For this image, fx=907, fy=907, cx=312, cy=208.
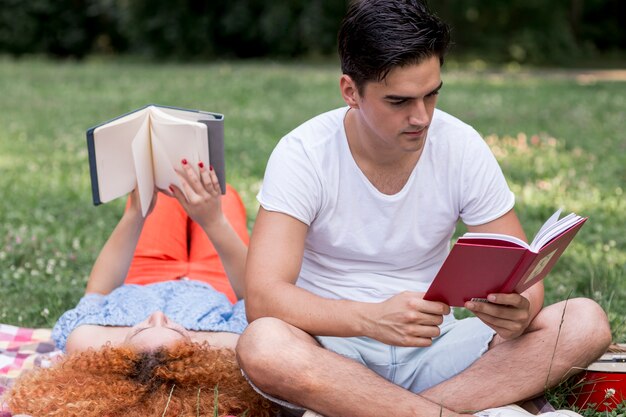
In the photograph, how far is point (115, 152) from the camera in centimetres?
361

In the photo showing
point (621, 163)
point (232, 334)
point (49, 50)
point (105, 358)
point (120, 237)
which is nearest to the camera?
point (105, 358)

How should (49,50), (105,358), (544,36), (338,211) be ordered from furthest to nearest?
(49,50)
(544,36)
(338,211)
(105,358)

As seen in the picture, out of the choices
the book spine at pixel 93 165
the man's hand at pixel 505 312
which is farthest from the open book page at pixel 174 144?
the man's hand at pixel 505 312

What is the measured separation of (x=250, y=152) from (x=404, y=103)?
5234 millimetres

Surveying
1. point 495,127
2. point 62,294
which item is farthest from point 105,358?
point 495,127

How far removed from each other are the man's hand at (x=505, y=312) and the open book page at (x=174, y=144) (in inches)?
49.8

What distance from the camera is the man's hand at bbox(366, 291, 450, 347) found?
2.79 metres

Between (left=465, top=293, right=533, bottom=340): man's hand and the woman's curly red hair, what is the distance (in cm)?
82

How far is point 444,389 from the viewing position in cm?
306

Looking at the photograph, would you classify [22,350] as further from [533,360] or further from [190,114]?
[533,360]

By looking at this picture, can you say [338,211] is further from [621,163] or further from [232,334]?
[621,163]

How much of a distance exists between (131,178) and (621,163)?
16.1 feet

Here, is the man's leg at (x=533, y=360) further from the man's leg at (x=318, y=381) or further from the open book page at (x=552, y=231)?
the open book page at (x=552, y=231)

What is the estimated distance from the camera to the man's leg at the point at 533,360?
3051 millimetres
